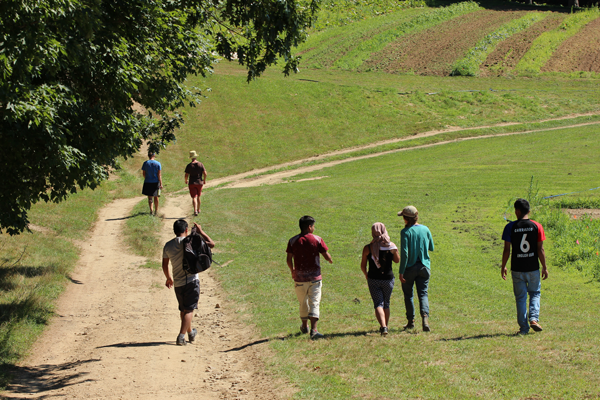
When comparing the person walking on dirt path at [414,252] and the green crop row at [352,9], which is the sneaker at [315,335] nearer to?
the person walking on dirt path at [414,252]

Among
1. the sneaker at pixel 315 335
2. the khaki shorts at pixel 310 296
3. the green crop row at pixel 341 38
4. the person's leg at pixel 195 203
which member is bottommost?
the sneaker at pixel 315 335

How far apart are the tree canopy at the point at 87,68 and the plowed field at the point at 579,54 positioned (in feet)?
155

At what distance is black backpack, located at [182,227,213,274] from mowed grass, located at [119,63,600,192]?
22461 millimetres

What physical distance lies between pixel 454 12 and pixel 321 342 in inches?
2706

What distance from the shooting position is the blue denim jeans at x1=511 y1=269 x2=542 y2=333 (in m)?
8.12

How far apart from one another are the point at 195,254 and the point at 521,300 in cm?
505

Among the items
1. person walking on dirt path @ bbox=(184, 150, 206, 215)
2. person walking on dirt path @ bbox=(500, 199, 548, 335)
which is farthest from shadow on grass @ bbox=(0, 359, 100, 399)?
person walking on dirt path @ bbox=(184, 150, 206, 215)

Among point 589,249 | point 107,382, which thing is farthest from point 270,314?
point 589,249

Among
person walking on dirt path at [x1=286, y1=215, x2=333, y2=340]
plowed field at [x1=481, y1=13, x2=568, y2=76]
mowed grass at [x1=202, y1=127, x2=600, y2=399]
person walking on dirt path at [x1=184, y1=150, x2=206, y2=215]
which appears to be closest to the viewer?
mowed grass at [x1=202, y1=127, x2=600, y2=399]

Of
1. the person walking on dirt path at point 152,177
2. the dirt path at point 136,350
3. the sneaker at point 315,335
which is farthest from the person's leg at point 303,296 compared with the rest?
the person walking on dirt path at point 152,177

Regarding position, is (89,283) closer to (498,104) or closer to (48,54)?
(48,54)

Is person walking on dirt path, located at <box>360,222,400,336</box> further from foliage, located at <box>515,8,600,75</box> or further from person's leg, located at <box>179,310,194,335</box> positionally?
foliage, located at <box>515,8,600,75</box>

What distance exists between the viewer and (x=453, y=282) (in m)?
11.9

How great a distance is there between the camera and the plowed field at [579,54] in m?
50.3
